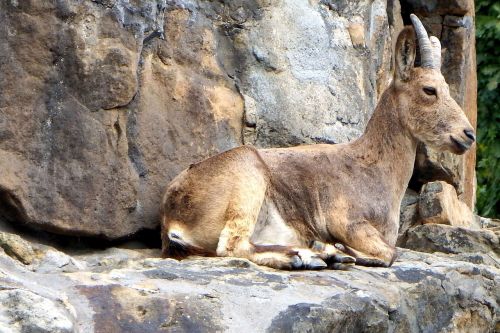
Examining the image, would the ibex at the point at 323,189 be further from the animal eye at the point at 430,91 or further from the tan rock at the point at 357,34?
the tan rock at the point at 357,34

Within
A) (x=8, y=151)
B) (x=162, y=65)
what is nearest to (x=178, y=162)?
(x=162, y=65)

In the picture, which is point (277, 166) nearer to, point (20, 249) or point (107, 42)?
point (107, 42)

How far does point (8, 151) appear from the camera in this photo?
682cm

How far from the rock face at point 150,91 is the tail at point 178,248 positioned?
13.0 inches

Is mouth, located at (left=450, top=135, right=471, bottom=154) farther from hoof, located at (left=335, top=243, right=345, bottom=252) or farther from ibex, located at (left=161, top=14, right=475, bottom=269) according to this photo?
hoof, located at (left=335, top=243, right=345, bottom=252)

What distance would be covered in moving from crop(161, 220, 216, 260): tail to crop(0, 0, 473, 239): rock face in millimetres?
331

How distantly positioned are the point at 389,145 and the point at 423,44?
700 mm

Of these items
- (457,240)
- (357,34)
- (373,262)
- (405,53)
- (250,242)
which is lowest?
(457,240)

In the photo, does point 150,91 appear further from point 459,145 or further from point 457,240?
point 457,240

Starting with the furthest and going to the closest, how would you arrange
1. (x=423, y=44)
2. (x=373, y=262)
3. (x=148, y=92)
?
(x=423, y=44), (x=148, y=92), (x=373, y=262)

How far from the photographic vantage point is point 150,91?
7590mm

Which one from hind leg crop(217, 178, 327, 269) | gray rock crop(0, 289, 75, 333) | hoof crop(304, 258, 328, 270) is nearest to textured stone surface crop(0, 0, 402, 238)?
hind leg crop(217, 178, 327, 269)

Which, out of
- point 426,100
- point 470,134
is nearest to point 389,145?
point 426,100

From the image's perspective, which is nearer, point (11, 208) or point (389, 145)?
point (11, 208)
